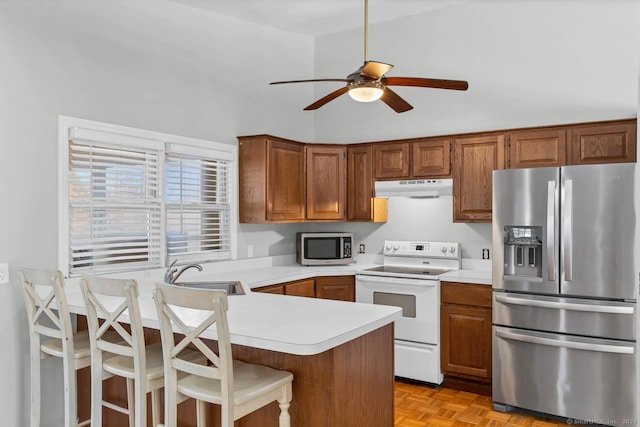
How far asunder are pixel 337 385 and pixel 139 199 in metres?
2.13

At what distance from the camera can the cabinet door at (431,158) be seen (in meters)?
4.16

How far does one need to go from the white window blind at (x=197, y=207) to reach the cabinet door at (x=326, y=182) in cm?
80

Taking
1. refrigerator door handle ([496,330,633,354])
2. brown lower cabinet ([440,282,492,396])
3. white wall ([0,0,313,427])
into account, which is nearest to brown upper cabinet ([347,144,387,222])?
white wall ([0,0,313,427])

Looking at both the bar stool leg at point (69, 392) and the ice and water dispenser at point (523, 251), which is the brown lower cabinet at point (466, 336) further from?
the bar stool leg at point (69, 392)

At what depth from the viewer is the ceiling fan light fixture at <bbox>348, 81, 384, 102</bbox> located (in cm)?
264

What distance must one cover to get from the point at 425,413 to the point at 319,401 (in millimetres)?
1622

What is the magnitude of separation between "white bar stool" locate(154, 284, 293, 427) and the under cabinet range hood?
8.25 feet

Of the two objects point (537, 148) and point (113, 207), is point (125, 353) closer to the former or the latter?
point (113, 207)

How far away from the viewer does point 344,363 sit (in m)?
2.14

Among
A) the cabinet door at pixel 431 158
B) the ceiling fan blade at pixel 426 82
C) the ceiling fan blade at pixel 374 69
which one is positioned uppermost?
the ceiling fan blade at pixel 374 69

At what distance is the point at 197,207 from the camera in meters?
4.01

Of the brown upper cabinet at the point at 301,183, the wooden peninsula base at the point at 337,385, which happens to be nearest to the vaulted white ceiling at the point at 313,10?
the brown upper cabinet at the point at 301,183

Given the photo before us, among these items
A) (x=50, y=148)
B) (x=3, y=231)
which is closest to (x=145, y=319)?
(x=3, y=231)

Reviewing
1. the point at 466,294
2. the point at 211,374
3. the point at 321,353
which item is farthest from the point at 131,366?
the point at 466,294
